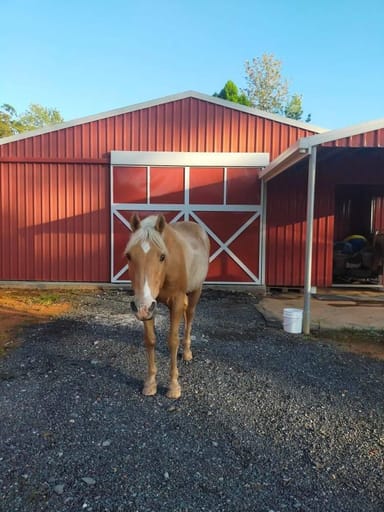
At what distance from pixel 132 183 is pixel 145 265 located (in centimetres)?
593

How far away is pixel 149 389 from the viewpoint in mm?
3088

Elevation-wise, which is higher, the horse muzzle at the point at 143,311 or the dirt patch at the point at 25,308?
the horse muzzle at the point at 143,311

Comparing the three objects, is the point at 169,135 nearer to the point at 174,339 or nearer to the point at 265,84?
the point at 174,339

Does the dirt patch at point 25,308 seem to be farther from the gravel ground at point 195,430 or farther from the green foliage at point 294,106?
the green foliage at point 294,106

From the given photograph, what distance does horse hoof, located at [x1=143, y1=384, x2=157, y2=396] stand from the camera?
10.1 feet

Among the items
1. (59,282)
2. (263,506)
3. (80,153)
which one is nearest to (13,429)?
(263,506)

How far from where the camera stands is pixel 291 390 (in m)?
3.22

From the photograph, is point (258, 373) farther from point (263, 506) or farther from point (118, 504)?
point (118, 504)

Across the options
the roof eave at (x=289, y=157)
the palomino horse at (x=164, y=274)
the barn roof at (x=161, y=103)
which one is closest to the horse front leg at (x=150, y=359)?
the palomino horse at (x=164, y=274)

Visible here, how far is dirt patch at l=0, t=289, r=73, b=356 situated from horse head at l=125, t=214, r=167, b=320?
99.6 inches

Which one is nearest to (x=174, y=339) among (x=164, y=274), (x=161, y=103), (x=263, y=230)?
(x=164, y=274)

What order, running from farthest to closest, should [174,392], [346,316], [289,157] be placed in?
1. [346,316]
2. [289,157]
3. [174,392]

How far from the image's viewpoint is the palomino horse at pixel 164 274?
2471 mm

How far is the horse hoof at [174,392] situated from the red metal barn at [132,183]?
5.12m
